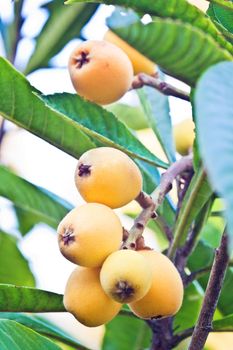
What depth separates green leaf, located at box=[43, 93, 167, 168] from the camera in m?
0.90

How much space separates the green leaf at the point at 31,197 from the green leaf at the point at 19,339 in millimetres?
432

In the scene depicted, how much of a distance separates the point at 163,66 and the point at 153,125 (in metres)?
0.53

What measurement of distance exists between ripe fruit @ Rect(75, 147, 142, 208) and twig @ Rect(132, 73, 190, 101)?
0.27 m

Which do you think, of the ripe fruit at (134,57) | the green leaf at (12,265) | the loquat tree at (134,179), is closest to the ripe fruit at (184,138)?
the loquat tree at (134,179)

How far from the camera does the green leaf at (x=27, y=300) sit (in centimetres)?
88

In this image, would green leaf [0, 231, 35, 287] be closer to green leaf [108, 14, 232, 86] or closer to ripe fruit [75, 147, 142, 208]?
ripe fruit [75, 147, 142, 208]

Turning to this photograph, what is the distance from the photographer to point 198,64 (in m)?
0.69

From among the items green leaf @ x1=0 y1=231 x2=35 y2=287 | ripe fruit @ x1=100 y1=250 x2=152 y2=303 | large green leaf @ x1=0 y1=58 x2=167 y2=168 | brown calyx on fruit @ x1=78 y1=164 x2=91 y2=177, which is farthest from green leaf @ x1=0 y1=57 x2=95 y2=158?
green leaf @ x1=0 y1=231 x2=35 y2=287

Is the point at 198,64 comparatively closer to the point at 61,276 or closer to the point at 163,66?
the point at 163,66

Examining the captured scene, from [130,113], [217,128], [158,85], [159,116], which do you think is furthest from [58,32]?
[217,128]

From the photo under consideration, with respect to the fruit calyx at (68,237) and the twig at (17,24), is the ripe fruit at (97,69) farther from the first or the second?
the twig at (17,24)

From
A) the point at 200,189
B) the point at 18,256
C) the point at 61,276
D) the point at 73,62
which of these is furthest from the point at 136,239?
the point at 61,276

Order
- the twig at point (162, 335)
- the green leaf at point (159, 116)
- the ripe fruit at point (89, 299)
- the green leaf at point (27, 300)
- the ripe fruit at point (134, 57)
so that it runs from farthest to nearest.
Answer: the green leaf at point (159, 116)
the ripe fruit at point (134, 57)
the twig at point (162, 335)
the green leaf at point (27, 300)
the ripe fruit at point (89, 299)

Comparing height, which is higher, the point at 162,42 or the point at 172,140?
the point at 162,42
